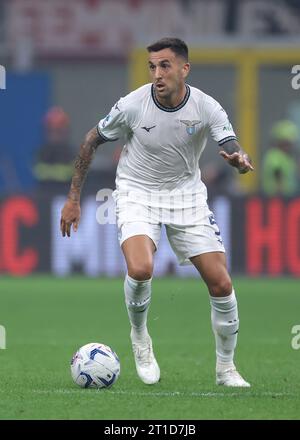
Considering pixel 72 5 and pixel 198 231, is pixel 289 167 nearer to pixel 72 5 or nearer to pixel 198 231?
pixel 72 5

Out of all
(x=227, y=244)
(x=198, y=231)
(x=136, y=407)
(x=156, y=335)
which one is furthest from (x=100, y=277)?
(x=136, y=407)

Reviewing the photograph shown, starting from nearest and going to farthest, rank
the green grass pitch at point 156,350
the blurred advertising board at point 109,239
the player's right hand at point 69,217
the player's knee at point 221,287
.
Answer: the green grass pitch at point 156,350 < the player's knee at point 221,287 < the player's right hand at point 69,217 < the blurred advertising board at point 109,239

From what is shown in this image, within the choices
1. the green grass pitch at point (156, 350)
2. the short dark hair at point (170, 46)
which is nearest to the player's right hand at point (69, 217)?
the green grass pitch at point (156, 350)

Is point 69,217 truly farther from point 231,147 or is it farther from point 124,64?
point 124,64

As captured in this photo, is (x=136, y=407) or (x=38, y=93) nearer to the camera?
(x=136, y=407)

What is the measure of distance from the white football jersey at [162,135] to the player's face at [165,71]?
0.14 metres

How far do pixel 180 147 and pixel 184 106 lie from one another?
27 centimetres

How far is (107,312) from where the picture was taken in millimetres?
15234

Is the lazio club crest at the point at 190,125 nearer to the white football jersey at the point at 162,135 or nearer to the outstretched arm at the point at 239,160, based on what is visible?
the white football jersey at the point at 162,135

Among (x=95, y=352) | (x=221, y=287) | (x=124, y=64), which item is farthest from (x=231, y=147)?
(x=124, y=64)

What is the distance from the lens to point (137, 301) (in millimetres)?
9344

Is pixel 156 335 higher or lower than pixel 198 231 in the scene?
lower

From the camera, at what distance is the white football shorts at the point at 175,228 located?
9.35m

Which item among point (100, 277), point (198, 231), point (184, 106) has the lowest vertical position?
point (100, 277)
